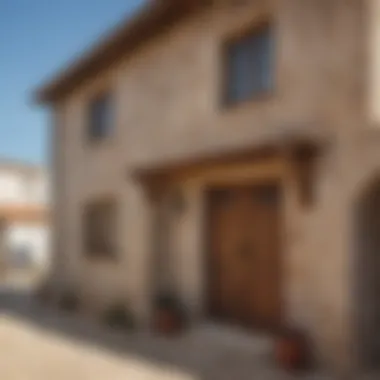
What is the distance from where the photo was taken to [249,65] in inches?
298

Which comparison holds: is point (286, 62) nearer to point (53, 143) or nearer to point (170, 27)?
point (170, 27)

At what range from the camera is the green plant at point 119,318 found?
919 cm

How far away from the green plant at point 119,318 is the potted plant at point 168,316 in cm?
80

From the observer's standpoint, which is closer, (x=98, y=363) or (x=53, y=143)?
(x=98, y=363)

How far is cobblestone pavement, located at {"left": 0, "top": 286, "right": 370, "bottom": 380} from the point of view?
610 centimetres

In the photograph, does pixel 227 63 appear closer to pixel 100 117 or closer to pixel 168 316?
pixel 168 316

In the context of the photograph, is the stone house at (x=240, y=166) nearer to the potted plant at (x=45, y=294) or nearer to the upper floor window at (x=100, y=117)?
the upper floor window at (x=100, y=117)

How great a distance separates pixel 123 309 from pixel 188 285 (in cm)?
171

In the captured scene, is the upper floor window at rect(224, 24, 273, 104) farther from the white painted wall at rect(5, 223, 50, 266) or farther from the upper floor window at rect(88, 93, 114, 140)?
the white painted wall at rect(5, 223, 50, 266)

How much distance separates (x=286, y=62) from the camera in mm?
6781

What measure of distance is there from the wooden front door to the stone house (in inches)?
1.0

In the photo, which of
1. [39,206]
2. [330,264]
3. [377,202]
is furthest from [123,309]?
[39,206]

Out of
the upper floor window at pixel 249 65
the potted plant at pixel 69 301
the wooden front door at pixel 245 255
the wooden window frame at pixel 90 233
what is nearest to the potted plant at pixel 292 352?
the wooden front door at pixel 245 255

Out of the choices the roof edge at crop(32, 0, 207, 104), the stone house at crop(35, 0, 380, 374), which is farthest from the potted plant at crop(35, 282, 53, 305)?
the roof edge at crop(32, 0, 207, 104)
